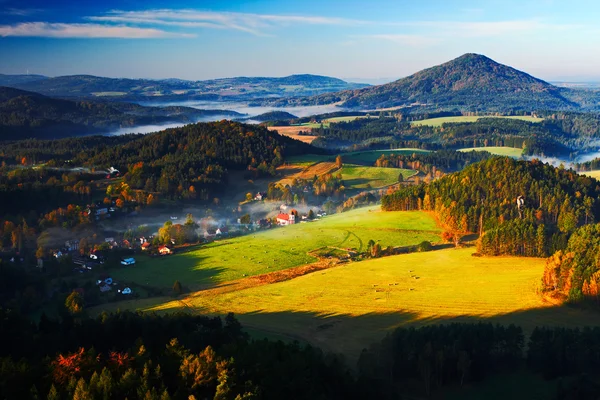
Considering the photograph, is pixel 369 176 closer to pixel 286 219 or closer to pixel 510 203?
pixel 286 219

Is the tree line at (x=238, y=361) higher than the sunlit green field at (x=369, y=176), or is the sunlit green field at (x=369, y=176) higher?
the tree line at (x=238, y=361)

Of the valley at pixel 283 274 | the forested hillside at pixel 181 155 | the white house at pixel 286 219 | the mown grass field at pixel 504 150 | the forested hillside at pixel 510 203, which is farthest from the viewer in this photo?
the mown grass field at pixel 504 150

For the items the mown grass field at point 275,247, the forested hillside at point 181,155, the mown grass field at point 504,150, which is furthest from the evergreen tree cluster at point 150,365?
the mown grass field at point 504,150

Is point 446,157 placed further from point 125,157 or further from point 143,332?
point 143,332

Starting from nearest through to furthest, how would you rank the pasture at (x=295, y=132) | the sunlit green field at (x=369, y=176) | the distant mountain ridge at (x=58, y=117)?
the sunlit green field at (x=369, y=176)
the distant mountain ridge at (x=58, y=117)
the pasture at (x=295, y=132)

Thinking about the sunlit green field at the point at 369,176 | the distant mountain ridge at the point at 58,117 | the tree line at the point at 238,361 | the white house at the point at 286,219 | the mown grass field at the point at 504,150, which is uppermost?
the distant mountain ridge at the point at 58,117

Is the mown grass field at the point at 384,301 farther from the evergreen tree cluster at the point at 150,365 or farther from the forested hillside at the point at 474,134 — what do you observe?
the forested hillside at the point at 474,134
